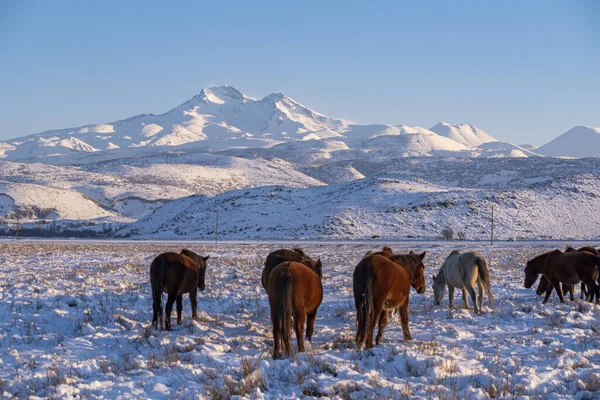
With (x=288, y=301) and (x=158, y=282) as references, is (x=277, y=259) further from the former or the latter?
(x=288, y=301)

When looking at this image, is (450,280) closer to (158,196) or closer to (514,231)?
(514,231)

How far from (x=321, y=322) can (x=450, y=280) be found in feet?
13.1

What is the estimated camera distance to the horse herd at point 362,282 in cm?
873

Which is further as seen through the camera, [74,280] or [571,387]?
[74,280]

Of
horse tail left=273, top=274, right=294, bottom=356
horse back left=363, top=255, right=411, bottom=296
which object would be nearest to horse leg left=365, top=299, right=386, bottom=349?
horse back left=363, top=255, right=411, bottom=296

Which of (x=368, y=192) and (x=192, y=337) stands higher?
(x=368, y=192)

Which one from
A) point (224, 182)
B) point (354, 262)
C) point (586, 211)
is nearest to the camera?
point (354, 262)

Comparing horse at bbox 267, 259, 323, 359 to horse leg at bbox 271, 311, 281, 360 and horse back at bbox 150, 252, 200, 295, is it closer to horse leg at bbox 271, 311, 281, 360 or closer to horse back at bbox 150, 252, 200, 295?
horse leg at bbox 271, 311, 281, 360

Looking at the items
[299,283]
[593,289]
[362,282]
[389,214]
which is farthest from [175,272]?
[389,214]

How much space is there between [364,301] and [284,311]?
1427 mm

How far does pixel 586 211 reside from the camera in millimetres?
77000

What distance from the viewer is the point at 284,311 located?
851cm

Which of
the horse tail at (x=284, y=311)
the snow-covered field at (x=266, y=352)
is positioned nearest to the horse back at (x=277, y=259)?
the snow-covered field at (x=266, y=352)

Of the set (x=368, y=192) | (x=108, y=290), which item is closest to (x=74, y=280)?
(x=108, y=290)
